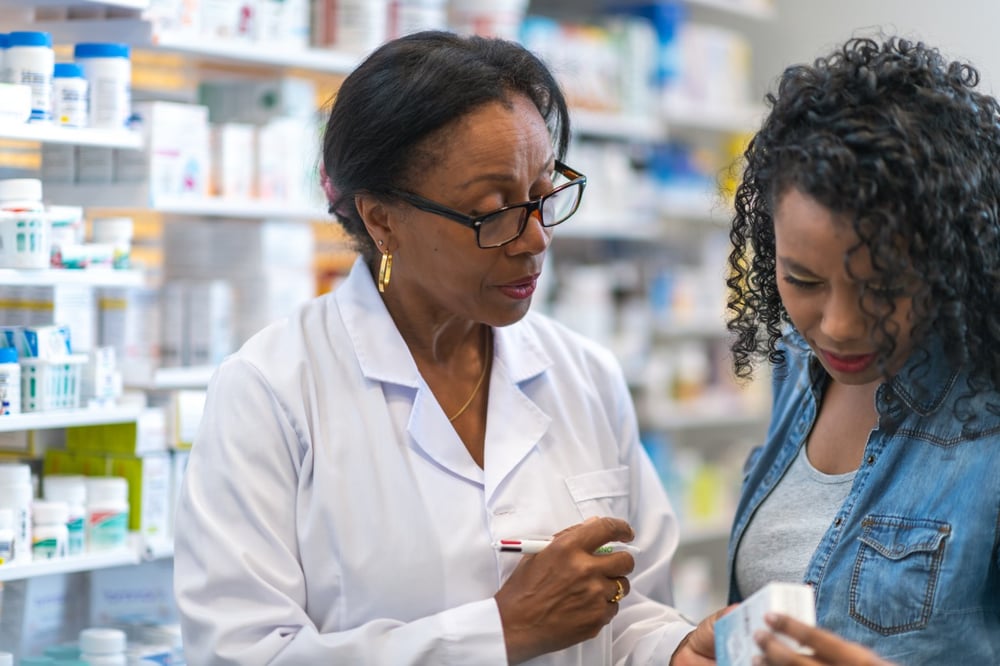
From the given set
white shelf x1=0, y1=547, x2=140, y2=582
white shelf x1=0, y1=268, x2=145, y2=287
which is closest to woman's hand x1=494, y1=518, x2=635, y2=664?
white shelf x1=0, y1=547, x2=140, y2=582

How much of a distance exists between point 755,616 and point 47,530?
1.36 m

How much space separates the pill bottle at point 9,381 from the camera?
6.71 feet

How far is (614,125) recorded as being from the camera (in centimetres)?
407

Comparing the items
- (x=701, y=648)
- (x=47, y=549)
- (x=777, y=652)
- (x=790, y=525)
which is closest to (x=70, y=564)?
(x=47, y=549)

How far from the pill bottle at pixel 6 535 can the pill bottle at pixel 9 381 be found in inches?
6.8

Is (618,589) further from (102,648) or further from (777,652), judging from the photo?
(102,648)

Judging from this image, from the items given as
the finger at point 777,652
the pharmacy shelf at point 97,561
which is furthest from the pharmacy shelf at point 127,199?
the finger at point 777,652

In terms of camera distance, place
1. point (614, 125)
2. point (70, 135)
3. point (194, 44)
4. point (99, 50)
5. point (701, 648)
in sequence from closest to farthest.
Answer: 1. point (701, 648)
2. point (70, 135)
3. point (99, 50)
4. point (194, 44)
5. point (614, 125)

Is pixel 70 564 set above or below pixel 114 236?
below

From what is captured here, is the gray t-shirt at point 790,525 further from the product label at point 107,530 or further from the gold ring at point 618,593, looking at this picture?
the product label at point 107,530

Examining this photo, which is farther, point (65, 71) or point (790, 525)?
point (65, 71)

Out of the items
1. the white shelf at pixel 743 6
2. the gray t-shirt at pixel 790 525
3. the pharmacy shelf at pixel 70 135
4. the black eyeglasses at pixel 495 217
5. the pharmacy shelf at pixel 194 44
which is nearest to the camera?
the gray t-shirt at pixel 790 525

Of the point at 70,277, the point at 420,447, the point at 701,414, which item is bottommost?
the point at 701,414

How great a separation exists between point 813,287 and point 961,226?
179mm
